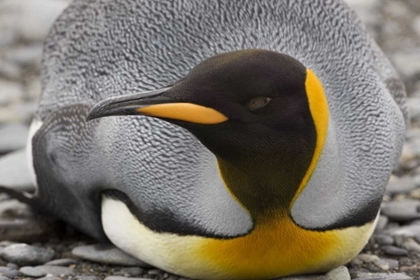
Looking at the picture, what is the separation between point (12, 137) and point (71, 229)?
1.50 m

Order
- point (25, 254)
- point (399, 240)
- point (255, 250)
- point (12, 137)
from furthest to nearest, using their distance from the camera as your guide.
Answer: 1. point (12, 137)
2. point (399, 240)
3. point (25, 254)
4. point (255, 250)

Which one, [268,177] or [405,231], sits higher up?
[268,177]

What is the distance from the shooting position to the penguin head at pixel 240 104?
3496mm

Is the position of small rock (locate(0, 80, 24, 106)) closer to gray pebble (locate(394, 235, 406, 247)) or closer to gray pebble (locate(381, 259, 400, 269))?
gray pebble (locate(394, 235, 406, 247))

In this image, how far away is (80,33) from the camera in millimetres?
5188

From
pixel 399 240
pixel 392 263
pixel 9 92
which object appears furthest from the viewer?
pixel 9 92

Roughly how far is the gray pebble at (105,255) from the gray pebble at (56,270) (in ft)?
0.46

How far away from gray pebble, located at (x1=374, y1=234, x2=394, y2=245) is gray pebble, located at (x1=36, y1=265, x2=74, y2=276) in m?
Answer: 1.56

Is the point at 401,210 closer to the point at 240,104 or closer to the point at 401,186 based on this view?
the point at 401,186

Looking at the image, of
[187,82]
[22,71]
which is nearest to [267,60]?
[187,82]

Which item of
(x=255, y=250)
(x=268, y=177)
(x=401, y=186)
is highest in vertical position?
(x=268, y=177)

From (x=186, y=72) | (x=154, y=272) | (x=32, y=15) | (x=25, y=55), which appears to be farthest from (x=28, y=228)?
(x=32, y=15)

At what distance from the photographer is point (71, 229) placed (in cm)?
529

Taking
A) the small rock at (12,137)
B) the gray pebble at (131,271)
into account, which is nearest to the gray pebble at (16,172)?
the small rock at (12,137)
